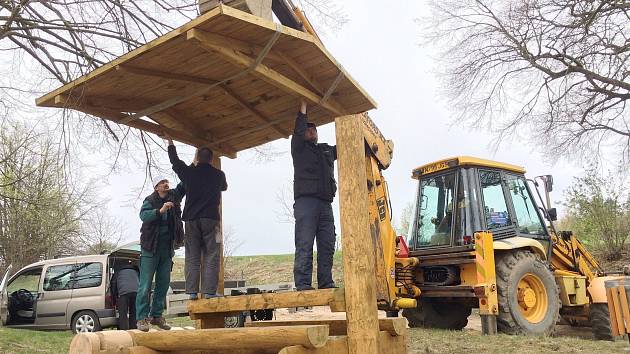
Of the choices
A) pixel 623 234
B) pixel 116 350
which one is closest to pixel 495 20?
pixel 623 234

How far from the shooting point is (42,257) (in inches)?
867

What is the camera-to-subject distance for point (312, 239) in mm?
5102

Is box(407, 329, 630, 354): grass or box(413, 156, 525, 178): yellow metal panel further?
box(413, 156, 525, 178): yellow metal panel

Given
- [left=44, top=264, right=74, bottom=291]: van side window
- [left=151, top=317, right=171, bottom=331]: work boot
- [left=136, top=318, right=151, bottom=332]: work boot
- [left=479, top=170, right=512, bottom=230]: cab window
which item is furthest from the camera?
[left=44, top=264, right=74, bottom=291]: van side window

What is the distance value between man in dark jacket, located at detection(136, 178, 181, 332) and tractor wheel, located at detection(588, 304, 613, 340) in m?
7.38

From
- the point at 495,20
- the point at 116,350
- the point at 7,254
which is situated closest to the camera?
the point at 116,350

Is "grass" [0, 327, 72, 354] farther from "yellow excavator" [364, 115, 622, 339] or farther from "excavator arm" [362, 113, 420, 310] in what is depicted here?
"yellow excavator" [364, 115, 622, 339]

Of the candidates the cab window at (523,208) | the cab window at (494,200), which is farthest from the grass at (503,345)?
the cab window at (523,208)

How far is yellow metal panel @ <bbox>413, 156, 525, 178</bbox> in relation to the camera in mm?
9555

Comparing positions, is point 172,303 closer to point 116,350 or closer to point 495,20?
point 116,350

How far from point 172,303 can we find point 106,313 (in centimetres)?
155

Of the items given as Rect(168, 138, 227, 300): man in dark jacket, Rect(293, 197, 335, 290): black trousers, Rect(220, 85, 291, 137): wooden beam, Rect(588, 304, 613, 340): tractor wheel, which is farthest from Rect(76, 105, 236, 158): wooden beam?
Rect(588, 304, 613, 340): tractor wheel

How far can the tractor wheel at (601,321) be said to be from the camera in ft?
31.1

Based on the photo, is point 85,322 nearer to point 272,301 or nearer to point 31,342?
point 31,342
